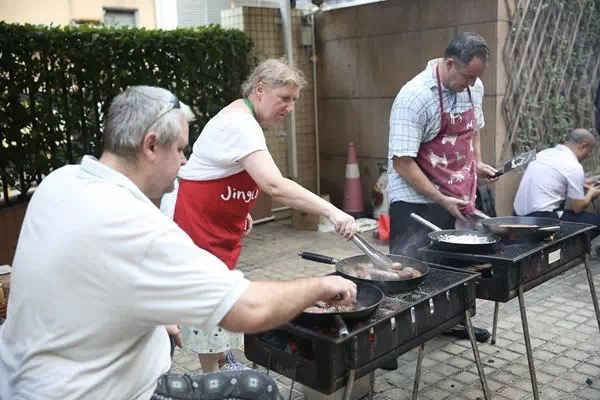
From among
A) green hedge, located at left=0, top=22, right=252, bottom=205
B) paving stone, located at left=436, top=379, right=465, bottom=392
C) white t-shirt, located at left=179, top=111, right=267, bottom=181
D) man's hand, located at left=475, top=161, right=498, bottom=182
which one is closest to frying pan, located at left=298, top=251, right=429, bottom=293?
white t-shirt, located at left=179, top=111, right=267, bottom=181

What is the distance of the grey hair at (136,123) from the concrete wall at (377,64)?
524 cm

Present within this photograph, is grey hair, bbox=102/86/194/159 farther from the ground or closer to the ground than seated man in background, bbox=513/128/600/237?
farther from the ground

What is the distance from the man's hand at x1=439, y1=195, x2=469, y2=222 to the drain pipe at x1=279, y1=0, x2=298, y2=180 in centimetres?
457

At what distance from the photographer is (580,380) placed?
11.6ft

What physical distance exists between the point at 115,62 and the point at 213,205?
12.8ft

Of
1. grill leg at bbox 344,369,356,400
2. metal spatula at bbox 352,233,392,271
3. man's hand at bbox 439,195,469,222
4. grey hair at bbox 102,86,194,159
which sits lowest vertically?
grill leg at bbox 344,369,356,400

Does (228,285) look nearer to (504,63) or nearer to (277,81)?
(277,81)

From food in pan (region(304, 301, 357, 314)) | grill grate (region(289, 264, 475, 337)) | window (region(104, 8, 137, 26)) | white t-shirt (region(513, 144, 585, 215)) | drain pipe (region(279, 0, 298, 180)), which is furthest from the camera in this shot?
window (region(104, 8, 137, 26))

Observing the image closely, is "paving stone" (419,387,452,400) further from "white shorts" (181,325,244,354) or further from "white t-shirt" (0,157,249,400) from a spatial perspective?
"white t-shirt" (0,157,249,400)

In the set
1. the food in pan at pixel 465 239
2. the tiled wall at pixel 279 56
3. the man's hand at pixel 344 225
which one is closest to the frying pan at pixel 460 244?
the food in pan at pixel 465 239

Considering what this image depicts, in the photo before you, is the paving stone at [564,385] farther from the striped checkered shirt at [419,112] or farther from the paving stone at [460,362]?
the striped checkered shirt at [419,112]

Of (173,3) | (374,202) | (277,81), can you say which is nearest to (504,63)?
(374,202)

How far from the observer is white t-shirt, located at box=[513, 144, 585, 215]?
5.36 m

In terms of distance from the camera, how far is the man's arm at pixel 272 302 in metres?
1.64
